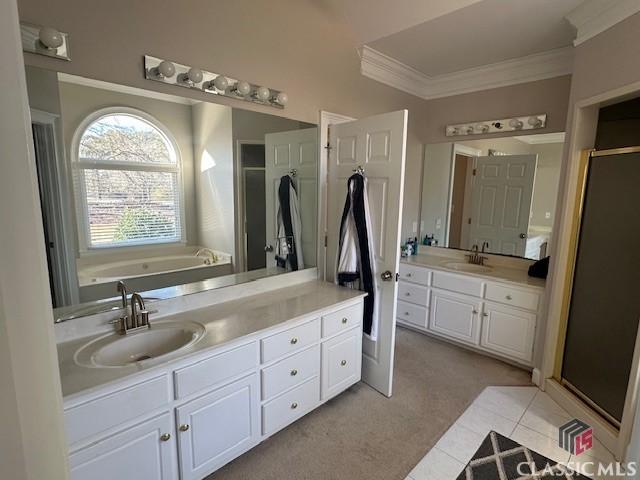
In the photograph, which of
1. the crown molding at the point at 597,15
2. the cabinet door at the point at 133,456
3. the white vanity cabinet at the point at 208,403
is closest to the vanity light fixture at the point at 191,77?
the white vanity cabinet at the point at 208,403

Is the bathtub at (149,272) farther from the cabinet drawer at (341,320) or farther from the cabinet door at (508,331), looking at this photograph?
the cabinet door at (508,331)

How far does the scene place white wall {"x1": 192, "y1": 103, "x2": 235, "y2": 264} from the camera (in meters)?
1.98

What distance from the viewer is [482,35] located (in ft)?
8.38

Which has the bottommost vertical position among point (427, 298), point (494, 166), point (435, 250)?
point (427, 298)

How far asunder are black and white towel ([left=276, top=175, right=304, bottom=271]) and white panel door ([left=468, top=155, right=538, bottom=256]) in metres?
1.98

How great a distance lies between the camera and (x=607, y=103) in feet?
7.03

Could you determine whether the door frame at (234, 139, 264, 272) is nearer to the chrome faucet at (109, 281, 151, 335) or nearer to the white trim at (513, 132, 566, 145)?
the chrome faucet at (109, 281, 151, 335)

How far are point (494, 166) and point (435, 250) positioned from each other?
1.06 meters

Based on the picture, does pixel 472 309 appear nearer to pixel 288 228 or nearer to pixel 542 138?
pixel 542 138

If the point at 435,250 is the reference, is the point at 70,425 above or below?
below

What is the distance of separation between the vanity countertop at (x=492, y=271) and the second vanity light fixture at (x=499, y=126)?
1300 millimetres

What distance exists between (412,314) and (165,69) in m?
3.01

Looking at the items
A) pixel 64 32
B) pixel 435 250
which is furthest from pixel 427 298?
pixel 64 32

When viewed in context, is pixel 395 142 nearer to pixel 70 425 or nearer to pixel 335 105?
pixel 335 105
